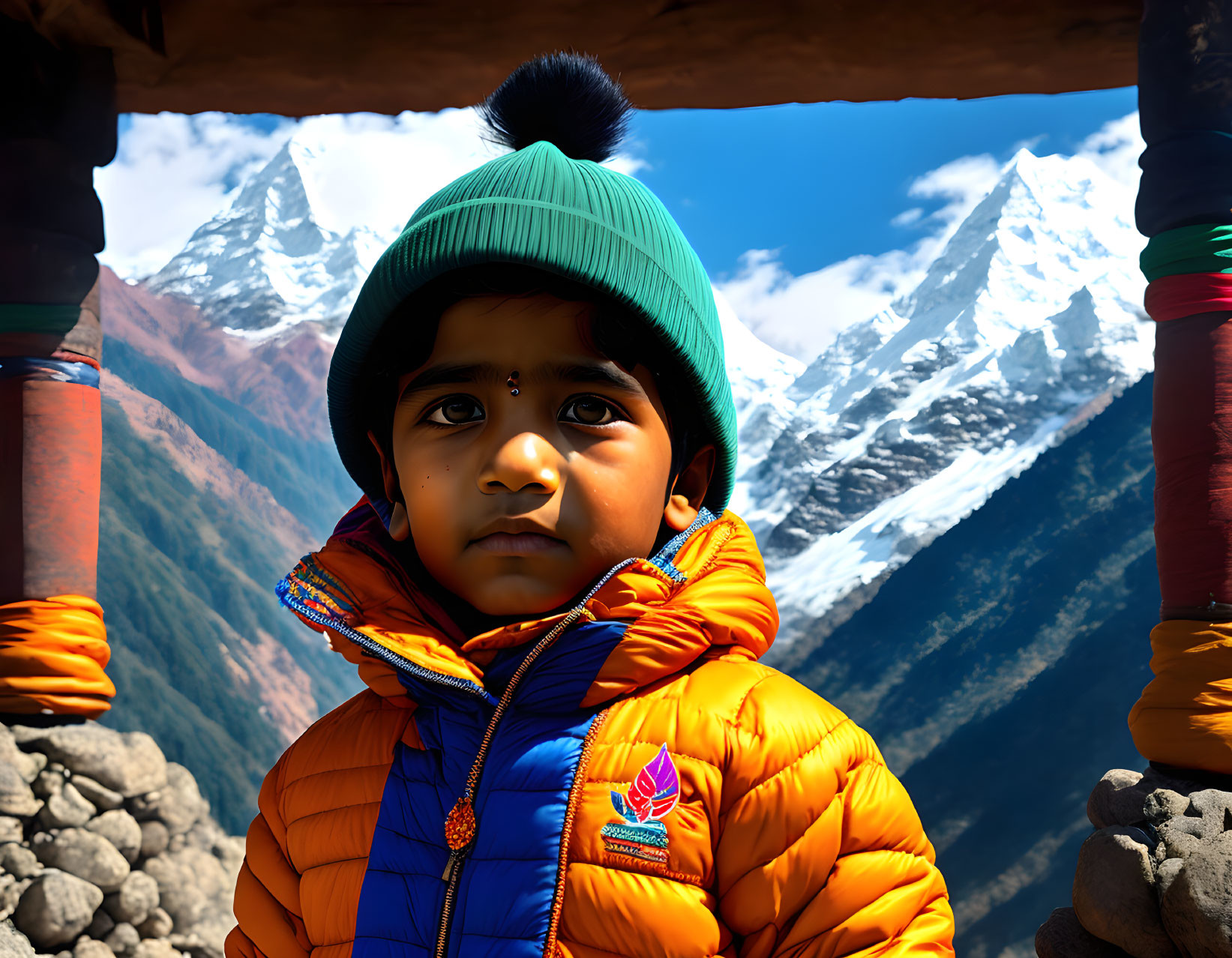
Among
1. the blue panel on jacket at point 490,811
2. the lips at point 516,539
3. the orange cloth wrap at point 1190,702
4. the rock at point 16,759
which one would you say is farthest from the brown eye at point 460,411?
the rock at point 16,759

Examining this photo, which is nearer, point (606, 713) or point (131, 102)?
point (606, 713)

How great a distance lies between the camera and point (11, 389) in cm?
271

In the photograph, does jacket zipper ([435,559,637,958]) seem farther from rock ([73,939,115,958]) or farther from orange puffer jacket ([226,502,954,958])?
rock ([73,939,115,958])

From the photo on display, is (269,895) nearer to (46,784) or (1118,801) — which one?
(1118,801)

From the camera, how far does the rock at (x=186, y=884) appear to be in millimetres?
3010

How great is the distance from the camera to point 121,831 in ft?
9.55

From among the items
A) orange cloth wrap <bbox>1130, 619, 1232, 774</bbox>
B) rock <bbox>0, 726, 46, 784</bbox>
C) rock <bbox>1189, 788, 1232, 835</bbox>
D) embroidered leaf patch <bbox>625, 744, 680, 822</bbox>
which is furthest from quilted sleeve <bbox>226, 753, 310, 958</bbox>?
rock <bbox>0, 726, 46, 784</bbox>

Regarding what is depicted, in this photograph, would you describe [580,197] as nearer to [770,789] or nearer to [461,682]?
[461,682]

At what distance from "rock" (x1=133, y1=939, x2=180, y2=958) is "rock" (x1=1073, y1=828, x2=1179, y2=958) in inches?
102

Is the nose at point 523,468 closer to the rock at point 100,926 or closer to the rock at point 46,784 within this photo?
the rock at point 46,784

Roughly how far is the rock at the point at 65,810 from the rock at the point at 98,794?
0.02 m

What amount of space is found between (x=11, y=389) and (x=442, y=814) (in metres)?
2.51

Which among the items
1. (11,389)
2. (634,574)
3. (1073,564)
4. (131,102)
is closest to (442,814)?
(634,574)

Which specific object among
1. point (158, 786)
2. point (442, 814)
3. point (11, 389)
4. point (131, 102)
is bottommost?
point (442, 814)
